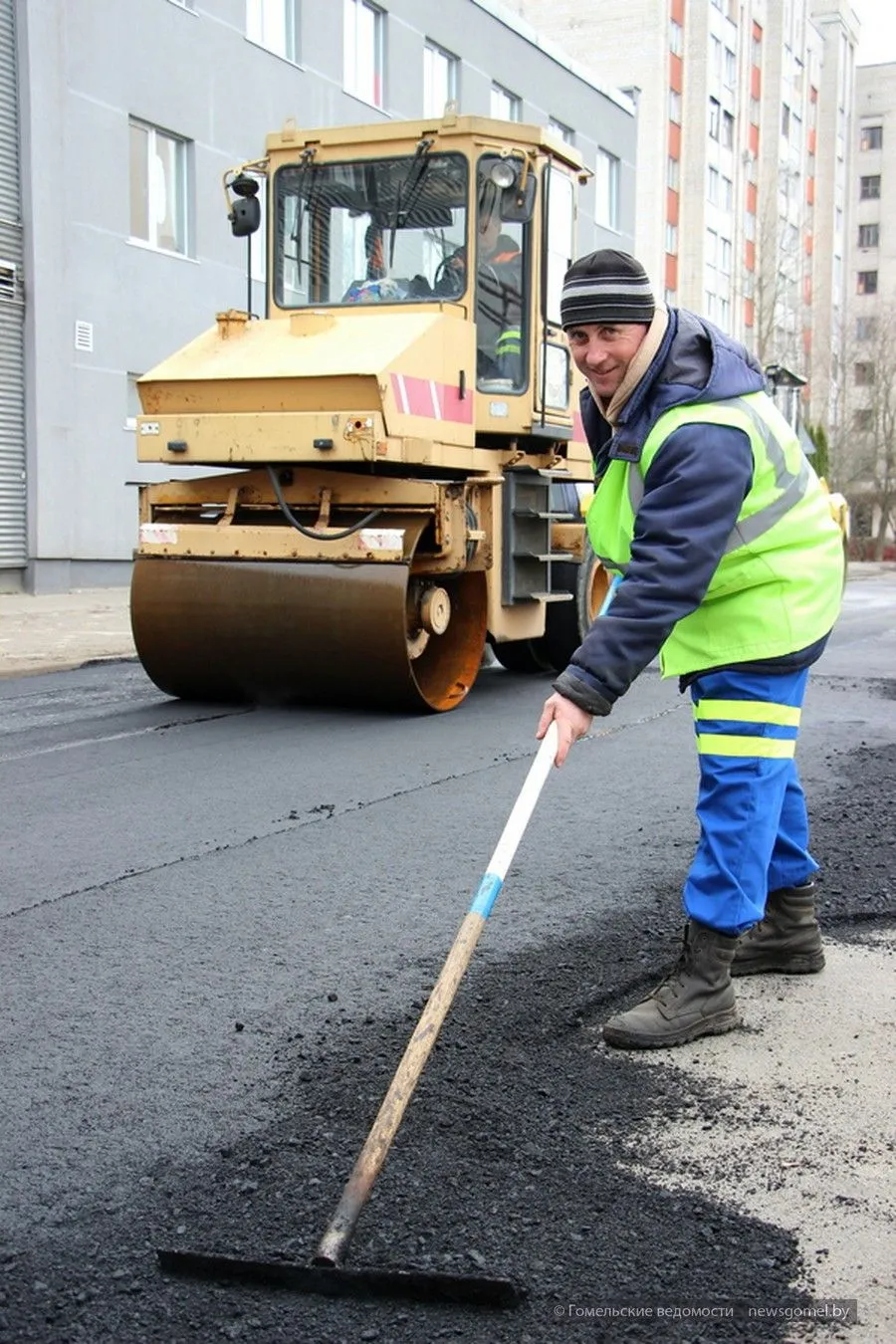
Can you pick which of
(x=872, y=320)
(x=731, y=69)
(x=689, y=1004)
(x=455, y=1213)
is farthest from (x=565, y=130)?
(x=455, y=1213)

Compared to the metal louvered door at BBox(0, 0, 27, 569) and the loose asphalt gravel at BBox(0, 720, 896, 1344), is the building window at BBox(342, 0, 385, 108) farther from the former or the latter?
the loose asphalt gravel at BBox(0, 720, 896, 1344)

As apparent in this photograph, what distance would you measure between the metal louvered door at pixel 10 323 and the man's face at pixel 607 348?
15081mm

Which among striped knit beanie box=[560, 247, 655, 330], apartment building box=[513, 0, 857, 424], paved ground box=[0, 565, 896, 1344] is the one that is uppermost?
apartment building box=[513, 0, 857, 424]

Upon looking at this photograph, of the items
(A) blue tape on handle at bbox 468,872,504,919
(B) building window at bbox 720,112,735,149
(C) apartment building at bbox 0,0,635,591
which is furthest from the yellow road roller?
(B) building window at bbox 720,112,735,149

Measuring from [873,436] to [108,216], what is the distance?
38.5 meters

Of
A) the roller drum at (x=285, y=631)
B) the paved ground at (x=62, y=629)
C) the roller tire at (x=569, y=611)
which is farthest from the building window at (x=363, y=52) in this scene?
the roller drum at (x=285, y=631)

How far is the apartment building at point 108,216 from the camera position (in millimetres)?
17422

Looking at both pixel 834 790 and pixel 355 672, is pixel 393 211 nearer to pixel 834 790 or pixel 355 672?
pixel 355 672

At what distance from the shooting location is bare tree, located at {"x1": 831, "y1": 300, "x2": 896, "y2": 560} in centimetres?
5053

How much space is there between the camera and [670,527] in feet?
10.6

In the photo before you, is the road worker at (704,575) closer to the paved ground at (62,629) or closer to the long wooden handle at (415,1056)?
the long wooden handle at (415,1056)

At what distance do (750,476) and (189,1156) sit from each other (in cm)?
182

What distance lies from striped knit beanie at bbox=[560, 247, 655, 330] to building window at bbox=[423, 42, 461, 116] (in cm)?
2357

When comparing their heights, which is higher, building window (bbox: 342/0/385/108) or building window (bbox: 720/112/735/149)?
building window (bbox: 720/112/735/149)
